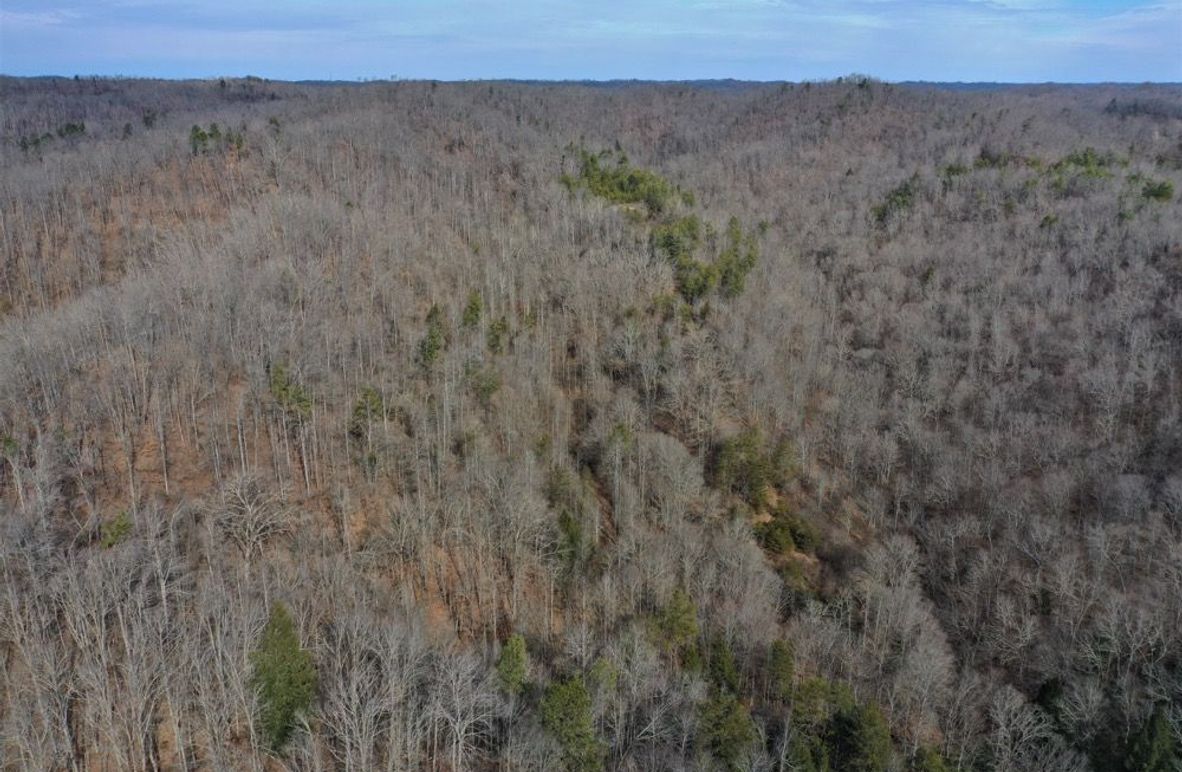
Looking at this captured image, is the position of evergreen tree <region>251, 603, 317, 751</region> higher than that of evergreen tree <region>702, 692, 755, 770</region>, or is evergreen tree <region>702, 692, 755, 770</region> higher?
evergreen tree <region>251, 603, 317, 751</region>

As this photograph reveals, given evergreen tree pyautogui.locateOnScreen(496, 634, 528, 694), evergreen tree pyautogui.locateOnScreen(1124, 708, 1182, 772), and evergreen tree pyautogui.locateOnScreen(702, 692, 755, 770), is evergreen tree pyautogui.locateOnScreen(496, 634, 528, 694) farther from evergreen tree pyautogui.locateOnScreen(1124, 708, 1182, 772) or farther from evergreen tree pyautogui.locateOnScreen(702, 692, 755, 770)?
evergreen tree pyautogui.locateOnScreen(1124, 708, 1182, 772)

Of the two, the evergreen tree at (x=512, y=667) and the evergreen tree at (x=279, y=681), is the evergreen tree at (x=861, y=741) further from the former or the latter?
the evergreen tree at (x=279, y=681)

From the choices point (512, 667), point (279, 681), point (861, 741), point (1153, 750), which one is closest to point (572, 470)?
point (512, 667)

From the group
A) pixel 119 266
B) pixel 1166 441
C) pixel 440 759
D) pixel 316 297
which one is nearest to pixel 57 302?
pixel 119 266

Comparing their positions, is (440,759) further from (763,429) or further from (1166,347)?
(1166,347)

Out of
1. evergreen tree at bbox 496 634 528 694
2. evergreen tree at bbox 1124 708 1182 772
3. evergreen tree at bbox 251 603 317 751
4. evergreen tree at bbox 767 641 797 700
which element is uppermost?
evergreen tree at bbox 251 603 317 751

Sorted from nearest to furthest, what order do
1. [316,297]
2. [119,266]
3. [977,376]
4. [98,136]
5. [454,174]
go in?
[316,297], [977,376], [119,266], [454,174], [98,136]

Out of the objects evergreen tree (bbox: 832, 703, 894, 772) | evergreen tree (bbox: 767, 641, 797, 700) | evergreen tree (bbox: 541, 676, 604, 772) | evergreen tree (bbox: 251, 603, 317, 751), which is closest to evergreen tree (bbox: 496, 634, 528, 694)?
evergreen tree (bbox: 541, 676, 604, 772)

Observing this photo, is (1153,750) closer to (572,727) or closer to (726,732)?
(726,732)
